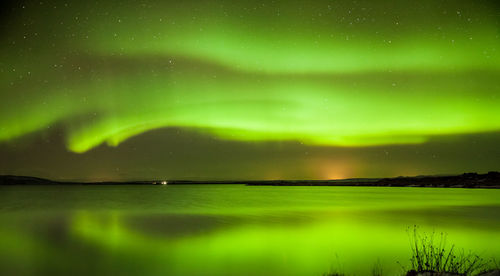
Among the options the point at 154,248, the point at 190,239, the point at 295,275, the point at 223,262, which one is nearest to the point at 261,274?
the point at 295,275

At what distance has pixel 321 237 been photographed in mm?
23656

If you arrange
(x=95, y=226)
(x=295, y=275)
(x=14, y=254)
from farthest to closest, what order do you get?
(x=95, y=226), (x=14, y=254), (x=295, y=275)

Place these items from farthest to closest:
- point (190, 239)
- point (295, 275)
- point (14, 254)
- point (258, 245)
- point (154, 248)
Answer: point (190, 239) < point (258, 245) < point (154, 248) < point (14, 254) < point (295, 275)

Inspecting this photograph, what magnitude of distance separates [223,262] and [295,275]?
3167 millimetres

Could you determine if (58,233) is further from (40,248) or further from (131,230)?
(40,248)

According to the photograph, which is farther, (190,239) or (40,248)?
(190,239)

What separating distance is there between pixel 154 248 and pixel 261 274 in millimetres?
6744

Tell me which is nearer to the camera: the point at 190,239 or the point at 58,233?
the point at 190,239

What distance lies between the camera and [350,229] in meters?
27.5

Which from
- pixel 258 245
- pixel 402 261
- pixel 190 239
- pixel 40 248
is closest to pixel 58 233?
pixel 40 248

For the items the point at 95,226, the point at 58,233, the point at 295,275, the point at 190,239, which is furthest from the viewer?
the point at 95,226

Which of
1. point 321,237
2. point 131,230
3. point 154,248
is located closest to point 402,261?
point 321,237

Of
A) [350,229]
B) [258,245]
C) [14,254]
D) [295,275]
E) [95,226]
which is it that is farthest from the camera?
[95,226]

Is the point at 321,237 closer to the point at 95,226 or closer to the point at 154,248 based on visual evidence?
the point at 154,248
